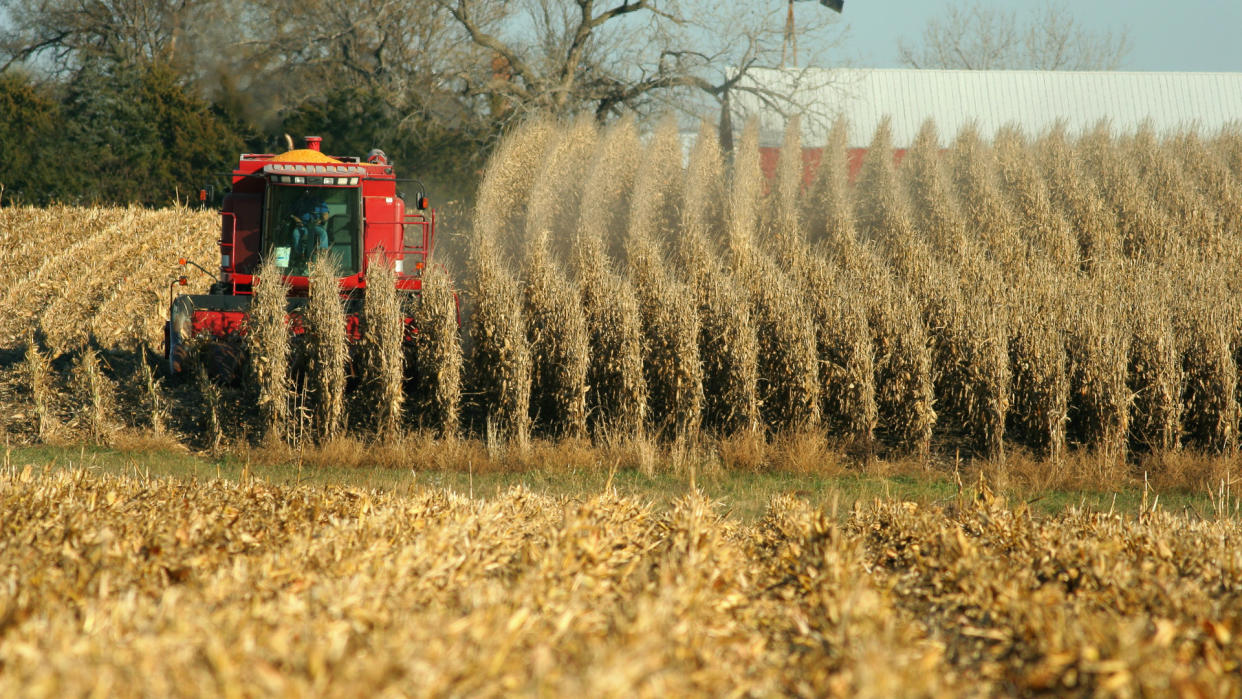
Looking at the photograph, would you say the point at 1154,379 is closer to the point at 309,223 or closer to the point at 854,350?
the point at 854,350

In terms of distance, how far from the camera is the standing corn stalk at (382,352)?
998 cm

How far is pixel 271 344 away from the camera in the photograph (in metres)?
9.74

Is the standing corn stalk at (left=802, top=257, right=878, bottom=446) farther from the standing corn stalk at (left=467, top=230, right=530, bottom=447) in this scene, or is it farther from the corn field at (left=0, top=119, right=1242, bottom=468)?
the standing corn stalk at (left=467, top=230, right=530, bottom=447)

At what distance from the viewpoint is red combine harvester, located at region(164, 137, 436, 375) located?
424 inches

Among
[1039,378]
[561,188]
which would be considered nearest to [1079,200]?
[1039,378]

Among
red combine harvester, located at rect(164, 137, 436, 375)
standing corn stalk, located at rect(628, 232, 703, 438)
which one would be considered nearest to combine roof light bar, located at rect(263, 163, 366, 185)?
red combine harvester, located at rect(164, 137, 436, 375)

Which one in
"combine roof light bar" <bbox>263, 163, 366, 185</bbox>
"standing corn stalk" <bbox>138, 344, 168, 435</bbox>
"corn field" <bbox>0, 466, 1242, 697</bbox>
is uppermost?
"combine roof light bar" <bbox>263, 163, 366, 185</bbox>

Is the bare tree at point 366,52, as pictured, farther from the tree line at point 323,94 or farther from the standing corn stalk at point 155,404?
the standing corn stalk at point 155,404

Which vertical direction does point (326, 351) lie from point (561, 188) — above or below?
below

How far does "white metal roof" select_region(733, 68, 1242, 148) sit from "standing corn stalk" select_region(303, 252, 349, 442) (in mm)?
17526

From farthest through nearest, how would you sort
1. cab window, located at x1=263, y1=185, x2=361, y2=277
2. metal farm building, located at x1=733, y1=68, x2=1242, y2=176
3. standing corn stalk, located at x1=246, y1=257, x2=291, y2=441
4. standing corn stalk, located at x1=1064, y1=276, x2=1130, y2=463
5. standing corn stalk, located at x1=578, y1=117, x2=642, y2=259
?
metal farm building, located at x1=733, y1=68, x2=1242, y2=176, standing corn stalk, located at x1=578, y1=117, x2=642, y2=259, cab window, located at x1=263, y1=185, x2=361, y2=277, standing corn stalk, located at x1=246, y1=257, x2=291, y2=441, standing corn stalk, located at x1=1064, y1=276, x2=1130, y2=463

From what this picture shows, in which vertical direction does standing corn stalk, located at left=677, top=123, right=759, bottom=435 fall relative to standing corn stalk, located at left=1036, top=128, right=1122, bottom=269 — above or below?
below

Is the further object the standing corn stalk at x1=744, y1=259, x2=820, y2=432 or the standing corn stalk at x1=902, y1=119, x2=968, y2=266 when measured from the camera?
the standing corn stalk at x1=902, y1=119, x2=968, y2=266

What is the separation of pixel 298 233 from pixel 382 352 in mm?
2470
